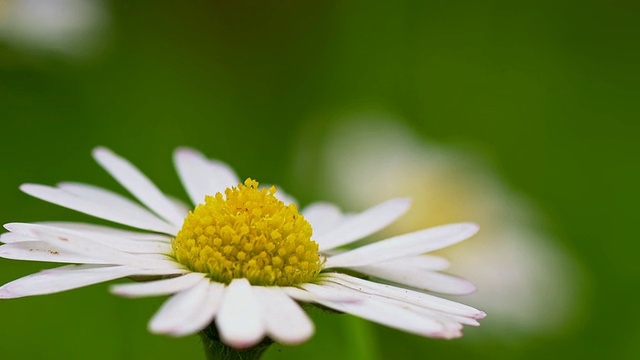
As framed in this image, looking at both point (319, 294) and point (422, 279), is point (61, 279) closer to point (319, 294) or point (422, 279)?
point (319, 294)

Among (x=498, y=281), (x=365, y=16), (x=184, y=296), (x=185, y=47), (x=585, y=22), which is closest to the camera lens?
(x=184, y=296)

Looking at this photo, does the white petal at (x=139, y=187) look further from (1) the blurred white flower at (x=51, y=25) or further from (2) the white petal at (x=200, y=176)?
(1) the blurred white flower at (x=51, y=25)

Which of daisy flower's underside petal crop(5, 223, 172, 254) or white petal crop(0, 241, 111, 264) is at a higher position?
daisy flower's underside petal crop(5, 223, 172, 254)

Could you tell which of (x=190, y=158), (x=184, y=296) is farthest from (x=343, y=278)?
(x=190, y=158)

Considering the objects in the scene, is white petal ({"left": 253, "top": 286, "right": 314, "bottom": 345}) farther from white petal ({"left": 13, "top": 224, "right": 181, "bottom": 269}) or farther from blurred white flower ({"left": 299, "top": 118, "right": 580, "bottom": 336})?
blurred white flower ({"left": 299, "top": 118, "right": 580, "bottom": 336})

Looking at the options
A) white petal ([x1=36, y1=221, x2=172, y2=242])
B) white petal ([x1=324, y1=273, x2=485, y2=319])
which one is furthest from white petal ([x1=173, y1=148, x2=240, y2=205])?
white petal ([x1=324, y1=273, x2=485, y2=319])

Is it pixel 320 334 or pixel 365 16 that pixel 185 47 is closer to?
pixel 365 16
